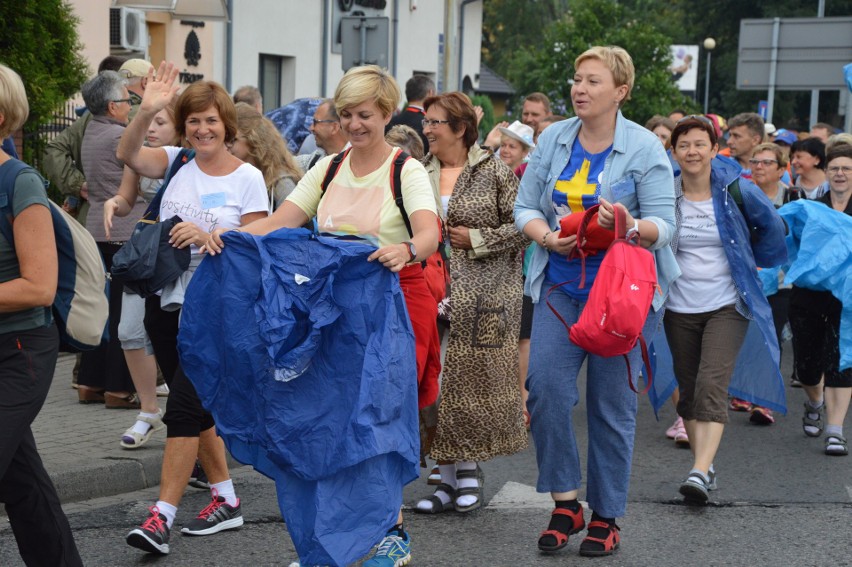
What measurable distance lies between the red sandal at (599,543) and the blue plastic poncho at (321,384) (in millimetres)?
1127

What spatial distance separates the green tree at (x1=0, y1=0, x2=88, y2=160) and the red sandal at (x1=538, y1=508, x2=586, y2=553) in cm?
593

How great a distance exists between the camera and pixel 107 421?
7.79 metres

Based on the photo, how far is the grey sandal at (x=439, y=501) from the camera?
620cm

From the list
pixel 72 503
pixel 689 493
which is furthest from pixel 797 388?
pixel 72 503

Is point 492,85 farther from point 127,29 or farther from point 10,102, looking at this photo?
point 10,102

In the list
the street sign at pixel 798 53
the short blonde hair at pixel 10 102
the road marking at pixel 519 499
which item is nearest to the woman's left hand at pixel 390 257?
the short blonde hair at pixel 10 102

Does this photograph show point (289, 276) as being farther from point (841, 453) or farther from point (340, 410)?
point (841, 453)

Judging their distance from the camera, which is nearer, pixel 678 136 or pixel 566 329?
pixel 566 329

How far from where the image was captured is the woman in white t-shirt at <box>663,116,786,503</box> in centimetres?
647

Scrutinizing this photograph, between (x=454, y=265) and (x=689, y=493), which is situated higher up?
(x=454, y=265)

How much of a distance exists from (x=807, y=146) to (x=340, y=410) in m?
6.45

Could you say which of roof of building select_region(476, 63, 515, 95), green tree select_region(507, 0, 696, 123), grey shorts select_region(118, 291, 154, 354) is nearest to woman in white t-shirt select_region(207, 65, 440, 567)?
grey shorts select_region(118, 291, 154, 354)

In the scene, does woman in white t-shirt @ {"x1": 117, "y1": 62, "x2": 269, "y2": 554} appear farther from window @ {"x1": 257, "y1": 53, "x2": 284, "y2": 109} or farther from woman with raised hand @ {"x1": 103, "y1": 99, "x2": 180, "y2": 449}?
window @ {"x1": 257, "y1": 53, "x2": 284, "y2": 109}

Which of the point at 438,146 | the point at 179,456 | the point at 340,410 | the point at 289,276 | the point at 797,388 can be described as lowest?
the point at 797,388
